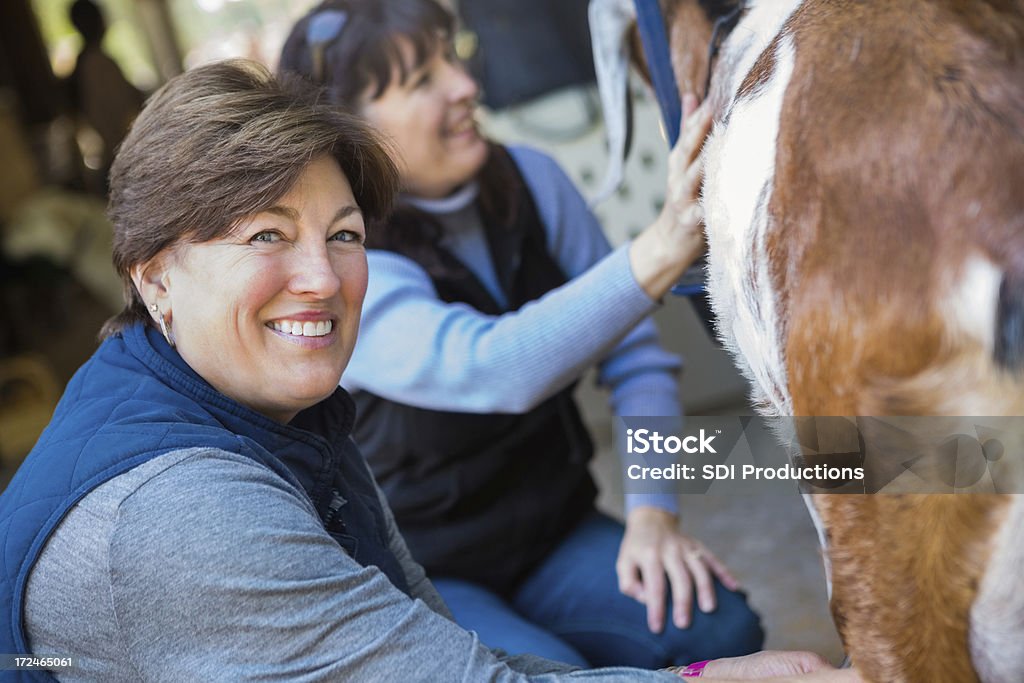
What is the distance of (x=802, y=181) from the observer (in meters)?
0.63

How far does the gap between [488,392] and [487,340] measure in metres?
0.06

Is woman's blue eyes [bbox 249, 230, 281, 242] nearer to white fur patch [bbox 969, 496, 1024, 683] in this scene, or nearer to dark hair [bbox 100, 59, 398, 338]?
dark hair [bbox 100, 59, 398, 338]

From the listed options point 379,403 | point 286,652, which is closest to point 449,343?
point 379,403

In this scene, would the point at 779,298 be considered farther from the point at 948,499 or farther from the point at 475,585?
the point at 475,585

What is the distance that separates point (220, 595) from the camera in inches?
27.0

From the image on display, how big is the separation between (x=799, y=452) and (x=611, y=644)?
655 millimetres

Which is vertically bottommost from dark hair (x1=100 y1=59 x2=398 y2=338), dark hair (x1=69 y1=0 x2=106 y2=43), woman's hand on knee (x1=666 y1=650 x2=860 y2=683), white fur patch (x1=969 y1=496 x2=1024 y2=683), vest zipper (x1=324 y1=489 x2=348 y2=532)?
woman's hand on knee (x1=666 y1=650 x2=860 y2=683)

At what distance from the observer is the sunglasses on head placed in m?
1.29

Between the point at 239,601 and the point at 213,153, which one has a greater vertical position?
the point at 213,153

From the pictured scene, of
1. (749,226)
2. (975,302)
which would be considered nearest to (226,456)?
(749,226)

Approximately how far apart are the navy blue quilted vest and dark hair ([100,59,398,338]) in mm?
102

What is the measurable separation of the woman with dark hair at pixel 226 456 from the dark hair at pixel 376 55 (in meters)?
0.25

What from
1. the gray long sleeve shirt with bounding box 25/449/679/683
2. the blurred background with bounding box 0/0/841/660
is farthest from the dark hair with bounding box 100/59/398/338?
the blurred background with bounding box 0/0/841/660

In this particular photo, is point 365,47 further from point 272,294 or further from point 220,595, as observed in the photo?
point 220,595
